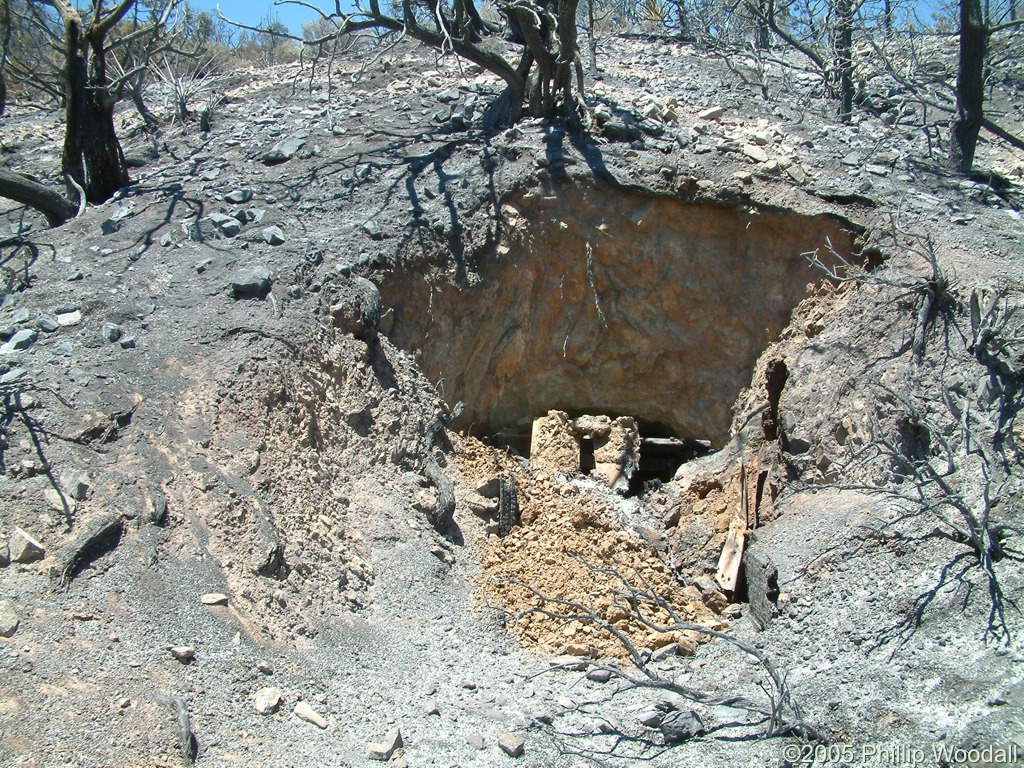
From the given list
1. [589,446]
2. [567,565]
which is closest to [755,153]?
[589,446]

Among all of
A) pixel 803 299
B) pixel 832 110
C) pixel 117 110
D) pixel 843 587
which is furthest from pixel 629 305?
pixel 117 110

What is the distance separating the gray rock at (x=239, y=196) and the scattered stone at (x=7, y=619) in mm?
3362

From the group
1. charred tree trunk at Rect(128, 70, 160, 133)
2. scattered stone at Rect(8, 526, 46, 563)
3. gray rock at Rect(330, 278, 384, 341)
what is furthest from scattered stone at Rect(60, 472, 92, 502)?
charred tree trunk at Rect(128, 70, 160, 133)

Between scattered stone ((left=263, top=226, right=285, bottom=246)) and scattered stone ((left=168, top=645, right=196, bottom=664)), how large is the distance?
281cm

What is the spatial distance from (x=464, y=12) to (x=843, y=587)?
16.7 feet

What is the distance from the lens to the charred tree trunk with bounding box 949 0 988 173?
A: 19.3ft

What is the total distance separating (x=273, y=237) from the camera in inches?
209

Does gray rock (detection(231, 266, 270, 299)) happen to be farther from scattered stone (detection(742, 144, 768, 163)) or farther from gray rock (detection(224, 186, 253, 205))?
scattered stone (detection(742, 144, 768, 163))

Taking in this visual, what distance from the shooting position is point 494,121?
21.9 feet

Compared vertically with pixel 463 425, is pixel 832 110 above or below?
above

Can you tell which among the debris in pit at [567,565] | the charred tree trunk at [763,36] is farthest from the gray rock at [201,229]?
the charred tree trunk at [763,36]

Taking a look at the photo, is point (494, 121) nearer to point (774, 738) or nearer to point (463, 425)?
point (463, 425)

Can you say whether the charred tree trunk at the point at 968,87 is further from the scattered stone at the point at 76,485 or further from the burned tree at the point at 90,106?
the scattered stone at the point at 76,485

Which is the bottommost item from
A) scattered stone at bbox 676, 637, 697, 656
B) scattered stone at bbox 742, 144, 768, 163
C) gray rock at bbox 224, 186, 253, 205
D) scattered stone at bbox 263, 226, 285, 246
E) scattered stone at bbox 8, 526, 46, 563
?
scattered stone at bbox 676, 637, 697, 656
